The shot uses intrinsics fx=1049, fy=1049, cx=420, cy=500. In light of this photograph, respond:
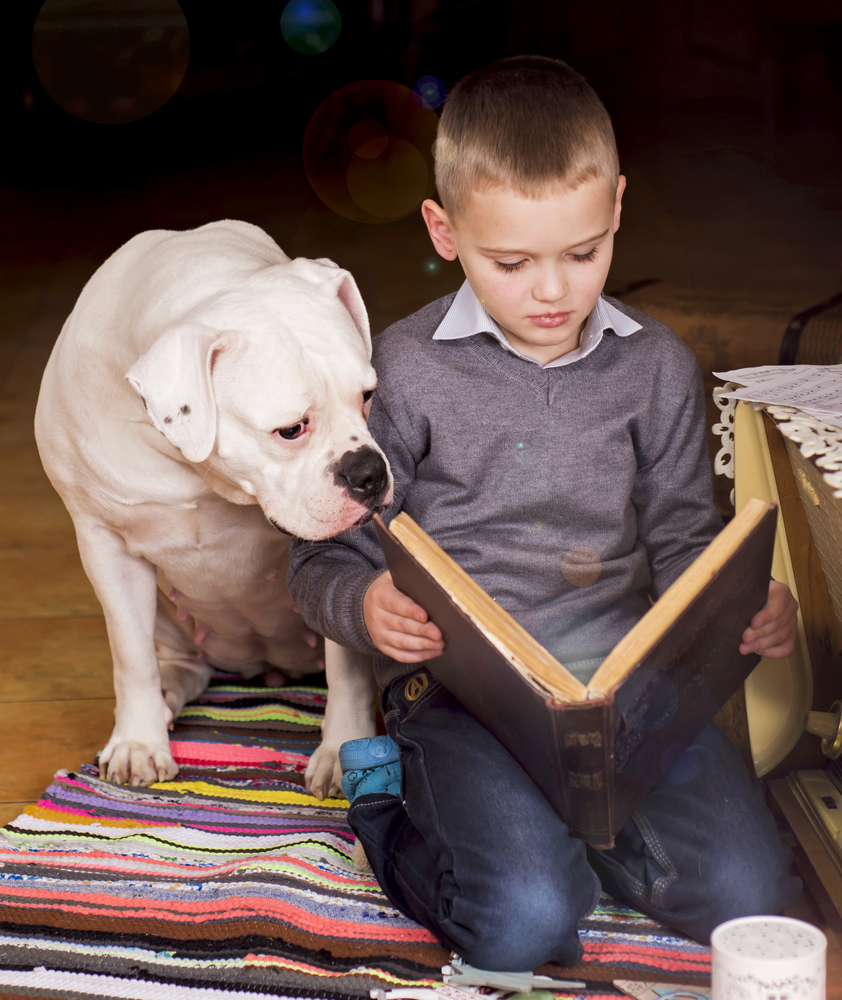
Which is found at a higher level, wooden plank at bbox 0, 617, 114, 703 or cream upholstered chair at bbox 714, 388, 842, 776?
cream upholstered chair at bbox 714, 388, 842, 776

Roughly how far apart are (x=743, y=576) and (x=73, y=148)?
8.05 m

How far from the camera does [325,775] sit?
4.71ft

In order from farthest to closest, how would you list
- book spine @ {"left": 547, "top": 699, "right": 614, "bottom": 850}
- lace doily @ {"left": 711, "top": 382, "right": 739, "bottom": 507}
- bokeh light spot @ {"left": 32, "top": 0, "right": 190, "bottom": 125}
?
bokeh light spot @ {"left": 32, "top": 0, "right": 190, "bottom": 125} < lace doily @ {"left": 711, "top": 382, "right": 739, "bottom": 507} < book spine @ {"left": 547, "top": 699, "right": 614, "bottom": 850}

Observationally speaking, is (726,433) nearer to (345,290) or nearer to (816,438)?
(816,438)

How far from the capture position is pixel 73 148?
26.0ft

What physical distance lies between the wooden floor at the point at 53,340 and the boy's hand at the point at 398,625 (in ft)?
1.61

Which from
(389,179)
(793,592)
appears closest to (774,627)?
(793,592)

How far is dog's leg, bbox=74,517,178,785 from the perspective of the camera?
147 centimetres

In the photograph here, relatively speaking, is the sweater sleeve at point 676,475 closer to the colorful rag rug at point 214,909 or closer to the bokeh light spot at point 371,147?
the colorful rag rug at point 214,909

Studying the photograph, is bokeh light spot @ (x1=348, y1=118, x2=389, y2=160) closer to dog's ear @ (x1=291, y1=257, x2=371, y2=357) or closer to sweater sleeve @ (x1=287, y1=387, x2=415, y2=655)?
dog's ear @ (x1=291, y1=257, x2=371, y2=357)

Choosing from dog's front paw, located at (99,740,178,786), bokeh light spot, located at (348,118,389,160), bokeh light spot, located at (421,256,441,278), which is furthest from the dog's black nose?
bokeh light spot, located at (348,118,389,160)

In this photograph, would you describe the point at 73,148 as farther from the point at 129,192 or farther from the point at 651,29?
the point at 651,29

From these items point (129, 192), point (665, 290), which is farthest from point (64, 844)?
point (129, 192)

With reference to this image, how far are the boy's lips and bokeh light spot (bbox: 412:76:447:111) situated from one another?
7119mm
